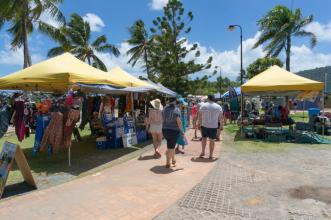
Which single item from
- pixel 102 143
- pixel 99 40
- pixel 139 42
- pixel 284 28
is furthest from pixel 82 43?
pixel 102 143

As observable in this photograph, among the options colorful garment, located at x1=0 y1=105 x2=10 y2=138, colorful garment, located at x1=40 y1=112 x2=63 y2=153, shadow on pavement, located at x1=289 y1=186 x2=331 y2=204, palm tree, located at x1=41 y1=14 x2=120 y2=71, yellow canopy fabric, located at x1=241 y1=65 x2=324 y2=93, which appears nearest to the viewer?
shadow on pavement, located at x1=289 y1=186 x2=331 y2=204

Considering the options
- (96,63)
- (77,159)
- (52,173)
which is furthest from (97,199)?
(96,63)

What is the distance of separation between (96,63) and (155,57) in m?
7.67

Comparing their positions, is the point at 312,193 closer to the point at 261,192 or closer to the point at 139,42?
the point at 261,192

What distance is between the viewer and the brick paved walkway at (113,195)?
4.26 metres

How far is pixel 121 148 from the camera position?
932 cm

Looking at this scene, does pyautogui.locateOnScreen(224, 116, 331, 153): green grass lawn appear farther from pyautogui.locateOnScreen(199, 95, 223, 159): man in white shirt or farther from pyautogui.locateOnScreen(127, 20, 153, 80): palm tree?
pyautogui.locateOnScreen(127, 20, 153, 80): palm tree

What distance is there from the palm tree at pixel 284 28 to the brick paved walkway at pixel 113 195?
79.0 feet

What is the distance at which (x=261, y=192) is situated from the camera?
5098 millimetres

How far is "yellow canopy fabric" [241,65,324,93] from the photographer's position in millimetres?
10688

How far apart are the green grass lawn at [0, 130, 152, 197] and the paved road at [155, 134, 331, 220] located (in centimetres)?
267

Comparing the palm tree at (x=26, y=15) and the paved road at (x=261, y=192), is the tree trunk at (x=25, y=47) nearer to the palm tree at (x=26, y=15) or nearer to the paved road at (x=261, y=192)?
the palm tree at (x=26, y=15)

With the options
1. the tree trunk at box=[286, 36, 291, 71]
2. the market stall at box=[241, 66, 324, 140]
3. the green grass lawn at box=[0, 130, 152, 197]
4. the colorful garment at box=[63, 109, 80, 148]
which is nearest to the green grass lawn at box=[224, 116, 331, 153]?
the market stall at box=[241, 66, 324, 140]

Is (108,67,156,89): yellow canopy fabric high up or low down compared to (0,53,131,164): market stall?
up
